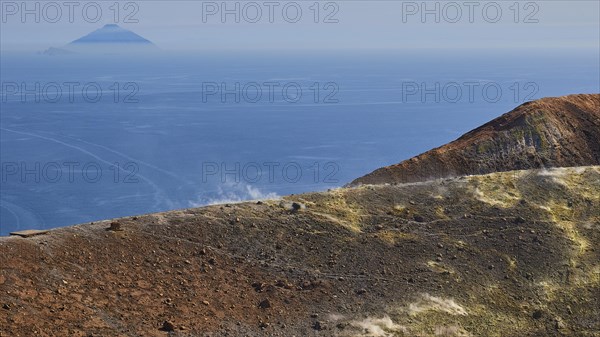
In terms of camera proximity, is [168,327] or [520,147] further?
[520,147]

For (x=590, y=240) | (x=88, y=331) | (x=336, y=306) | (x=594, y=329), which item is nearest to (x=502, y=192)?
(x=590, y=240)

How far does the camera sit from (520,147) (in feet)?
217

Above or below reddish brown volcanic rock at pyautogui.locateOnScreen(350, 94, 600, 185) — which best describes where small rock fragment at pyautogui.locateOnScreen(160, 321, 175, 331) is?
below

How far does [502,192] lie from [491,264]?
27.2ft

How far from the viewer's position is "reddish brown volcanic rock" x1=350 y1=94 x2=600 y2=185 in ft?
209

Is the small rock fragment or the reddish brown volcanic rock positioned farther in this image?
the reddish brown volcanic rock

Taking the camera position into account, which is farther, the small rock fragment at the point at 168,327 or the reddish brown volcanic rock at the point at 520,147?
the reddish brown volcanic rock at the point at 520,147

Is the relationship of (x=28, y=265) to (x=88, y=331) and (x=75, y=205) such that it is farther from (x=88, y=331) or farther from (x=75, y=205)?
(x=75, y=205)

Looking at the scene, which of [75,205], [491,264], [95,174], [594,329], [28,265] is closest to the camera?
[28,265]

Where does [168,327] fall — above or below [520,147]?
below

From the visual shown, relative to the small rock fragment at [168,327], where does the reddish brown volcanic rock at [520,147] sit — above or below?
above

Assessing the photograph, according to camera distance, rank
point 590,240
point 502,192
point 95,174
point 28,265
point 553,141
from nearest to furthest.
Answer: point 28,265 < point 590,240 < point 502,192 < point 553,141 < point 95,174

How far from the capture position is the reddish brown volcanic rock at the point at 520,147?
63.6 meters

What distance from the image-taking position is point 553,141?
67.4 meters
